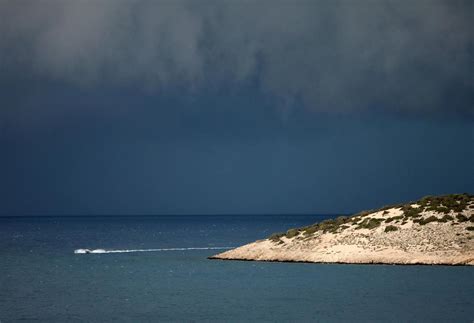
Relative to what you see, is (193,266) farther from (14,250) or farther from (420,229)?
(14,250)

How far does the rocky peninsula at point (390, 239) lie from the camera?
85375 millimetres

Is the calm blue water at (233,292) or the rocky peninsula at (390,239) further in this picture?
the rocky peninsula at (390,239)

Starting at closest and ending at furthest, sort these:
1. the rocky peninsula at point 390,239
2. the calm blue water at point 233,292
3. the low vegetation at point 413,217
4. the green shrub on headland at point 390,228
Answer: the calm blue water at point 233,292
the rocky peninsula at point 390,239
the green shrub on headland at point 390,228
the low vegetation at point 413,217

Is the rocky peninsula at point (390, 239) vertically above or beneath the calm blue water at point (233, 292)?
above

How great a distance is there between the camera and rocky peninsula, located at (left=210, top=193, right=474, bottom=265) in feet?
280

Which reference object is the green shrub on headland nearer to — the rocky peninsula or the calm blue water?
the rocky peninsula

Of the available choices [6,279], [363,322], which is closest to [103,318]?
[363,322]

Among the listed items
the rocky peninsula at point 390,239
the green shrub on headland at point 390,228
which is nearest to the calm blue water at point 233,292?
the rocky peninsula at point 390,239


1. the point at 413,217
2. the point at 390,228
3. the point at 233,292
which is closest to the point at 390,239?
the point at 390,228

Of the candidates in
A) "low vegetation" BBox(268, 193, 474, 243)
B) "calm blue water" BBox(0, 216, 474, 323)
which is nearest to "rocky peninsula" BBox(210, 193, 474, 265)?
"low vegetation" BBox(268, 193, 474, 243)

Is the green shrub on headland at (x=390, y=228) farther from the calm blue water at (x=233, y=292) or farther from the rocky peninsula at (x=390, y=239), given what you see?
the calm blue water at (x=233, y=292)

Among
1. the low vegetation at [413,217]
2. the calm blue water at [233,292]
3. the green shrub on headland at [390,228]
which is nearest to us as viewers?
the calm blue water at [233,292]

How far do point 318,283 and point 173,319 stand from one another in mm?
21780

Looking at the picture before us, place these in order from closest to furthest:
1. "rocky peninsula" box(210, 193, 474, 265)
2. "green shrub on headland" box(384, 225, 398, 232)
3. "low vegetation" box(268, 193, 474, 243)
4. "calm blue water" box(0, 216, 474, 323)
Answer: "calm blue water" box(0, 216, 474, 323) → "rocky peninsula" box(210, 193, 474, 265) → "green shrub on headland" box(384, 225, 398, 232) → "low vegetation" box(268, 193, 474, 243)
